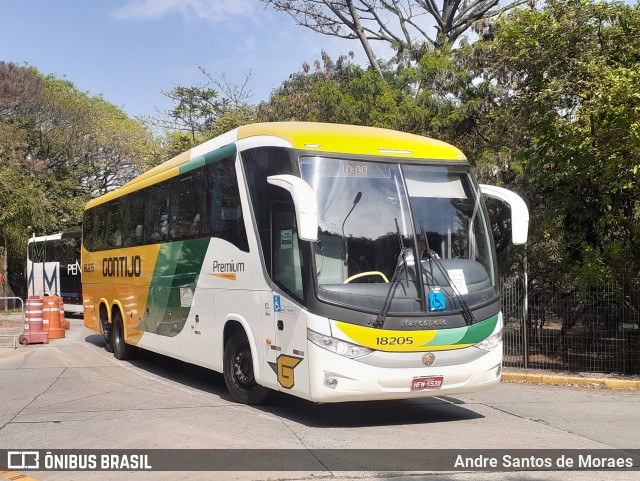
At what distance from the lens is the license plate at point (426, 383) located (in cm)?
834

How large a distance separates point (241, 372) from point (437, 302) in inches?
120

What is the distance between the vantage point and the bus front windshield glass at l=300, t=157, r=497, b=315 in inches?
328

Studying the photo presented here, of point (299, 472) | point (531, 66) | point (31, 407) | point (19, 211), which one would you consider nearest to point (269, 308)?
point (299, 472)

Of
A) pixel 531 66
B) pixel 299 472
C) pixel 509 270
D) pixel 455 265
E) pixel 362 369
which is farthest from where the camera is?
pixel 509 270

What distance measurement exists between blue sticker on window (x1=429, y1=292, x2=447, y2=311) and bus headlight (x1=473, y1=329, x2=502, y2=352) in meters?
0.66

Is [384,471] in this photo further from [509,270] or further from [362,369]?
[509,270]

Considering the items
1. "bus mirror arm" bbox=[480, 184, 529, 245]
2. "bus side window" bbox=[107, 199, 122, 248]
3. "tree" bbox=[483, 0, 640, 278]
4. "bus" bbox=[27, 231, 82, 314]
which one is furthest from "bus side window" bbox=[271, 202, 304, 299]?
"bus" bbox=[27, 231, 82, 314]

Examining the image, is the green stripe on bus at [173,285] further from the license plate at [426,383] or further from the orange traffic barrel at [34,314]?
the orange traffic barrel at [34,314]

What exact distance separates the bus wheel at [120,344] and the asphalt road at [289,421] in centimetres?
243

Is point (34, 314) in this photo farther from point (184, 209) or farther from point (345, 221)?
point (345, 221)

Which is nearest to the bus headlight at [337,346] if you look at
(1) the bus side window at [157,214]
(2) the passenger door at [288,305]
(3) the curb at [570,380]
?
(2) the passenger door at [288,305]

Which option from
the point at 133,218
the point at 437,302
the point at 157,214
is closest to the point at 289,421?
the point at 437,302

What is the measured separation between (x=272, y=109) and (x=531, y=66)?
10511 millimetres

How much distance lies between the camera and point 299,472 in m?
6.52
